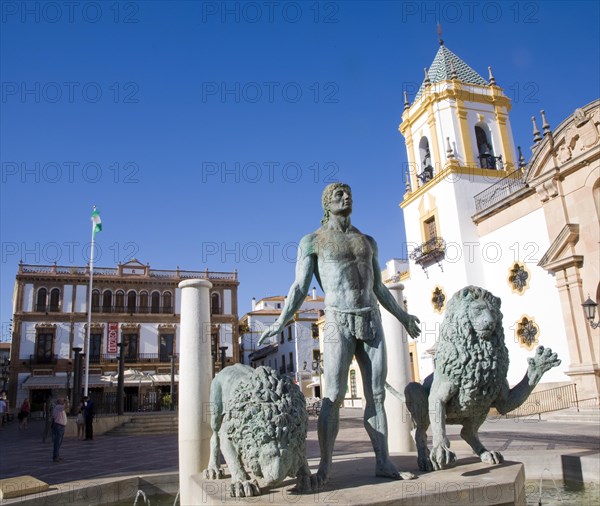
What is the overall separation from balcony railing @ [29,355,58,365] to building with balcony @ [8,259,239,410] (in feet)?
0.08

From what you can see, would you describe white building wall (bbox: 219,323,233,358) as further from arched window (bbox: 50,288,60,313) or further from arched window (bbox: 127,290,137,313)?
arched window (bbox: 50,288,60,313)

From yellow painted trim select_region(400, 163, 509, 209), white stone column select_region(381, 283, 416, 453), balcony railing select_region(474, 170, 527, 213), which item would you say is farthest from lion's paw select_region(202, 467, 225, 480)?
yellow painted trim select_region(400, 163, 509, 209)

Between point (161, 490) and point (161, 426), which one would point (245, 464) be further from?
point (161, 426)

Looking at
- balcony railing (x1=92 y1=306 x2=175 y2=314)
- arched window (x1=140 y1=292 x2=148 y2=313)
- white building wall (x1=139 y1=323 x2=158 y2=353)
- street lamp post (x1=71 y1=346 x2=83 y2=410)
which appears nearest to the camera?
street lamp post (x1=71 y1=346 x2=83 y2=410)

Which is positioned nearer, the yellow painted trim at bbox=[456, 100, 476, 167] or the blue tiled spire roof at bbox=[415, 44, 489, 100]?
the yellow painted trim at bbox=[456, 100, 476, 167]

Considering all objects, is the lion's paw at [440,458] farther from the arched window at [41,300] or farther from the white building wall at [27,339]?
the arched window at [41,300]

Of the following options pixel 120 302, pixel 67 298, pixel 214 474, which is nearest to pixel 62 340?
pixel 67 298

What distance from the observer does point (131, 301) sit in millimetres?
39812

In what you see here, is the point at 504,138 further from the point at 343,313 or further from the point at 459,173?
the point at 343,313

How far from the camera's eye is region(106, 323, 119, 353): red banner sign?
125ft

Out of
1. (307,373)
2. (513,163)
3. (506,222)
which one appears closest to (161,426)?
(506,222)

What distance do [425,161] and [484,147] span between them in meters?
2.78

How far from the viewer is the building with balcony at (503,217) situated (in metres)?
16.1

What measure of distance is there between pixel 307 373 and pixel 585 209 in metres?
26.8
